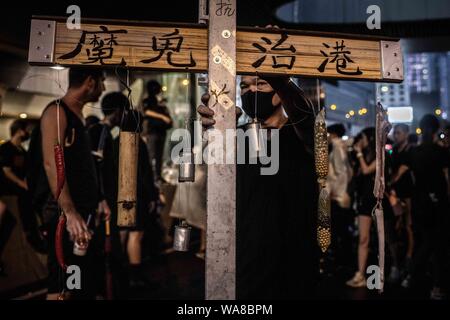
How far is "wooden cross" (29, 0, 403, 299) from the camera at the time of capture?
1.91 metres

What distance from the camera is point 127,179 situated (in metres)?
2.21

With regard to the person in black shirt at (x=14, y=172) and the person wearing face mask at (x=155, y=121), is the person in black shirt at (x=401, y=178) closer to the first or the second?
the person wearing face mask at (x=155, y=121)

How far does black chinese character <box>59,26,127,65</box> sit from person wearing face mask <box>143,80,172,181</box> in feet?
14.0

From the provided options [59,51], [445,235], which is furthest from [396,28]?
[59,51]

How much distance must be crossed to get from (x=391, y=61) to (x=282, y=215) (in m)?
1.28

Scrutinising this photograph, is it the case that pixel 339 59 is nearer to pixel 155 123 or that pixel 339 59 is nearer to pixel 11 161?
pixel 155 123

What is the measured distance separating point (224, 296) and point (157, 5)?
4684 millimetres

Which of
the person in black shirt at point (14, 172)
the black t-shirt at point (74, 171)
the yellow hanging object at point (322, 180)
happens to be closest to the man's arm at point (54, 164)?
the black t-shirt at point (74, 171)

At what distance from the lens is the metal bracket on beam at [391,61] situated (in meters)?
2.23

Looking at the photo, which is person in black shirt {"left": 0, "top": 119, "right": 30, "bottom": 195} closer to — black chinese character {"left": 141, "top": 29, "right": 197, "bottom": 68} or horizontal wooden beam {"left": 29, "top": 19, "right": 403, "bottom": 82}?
horizontal wooden beam {"left": 29, "top": 19, "right": 403, "bottom": 82}

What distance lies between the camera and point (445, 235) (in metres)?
5.29

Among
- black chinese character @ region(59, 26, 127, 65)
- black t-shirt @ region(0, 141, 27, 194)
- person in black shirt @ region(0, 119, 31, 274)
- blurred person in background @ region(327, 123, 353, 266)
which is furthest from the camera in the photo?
blurred person in background @ region(327, 123, 353, 266)

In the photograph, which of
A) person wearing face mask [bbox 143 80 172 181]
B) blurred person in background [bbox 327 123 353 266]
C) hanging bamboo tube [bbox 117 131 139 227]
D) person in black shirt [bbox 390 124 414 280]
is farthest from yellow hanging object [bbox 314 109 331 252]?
person wearing face mask [bbox 143 80 172 181]

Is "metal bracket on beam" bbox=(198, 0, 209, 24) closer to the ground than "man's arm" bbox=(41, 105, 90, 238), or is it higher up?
higher up
